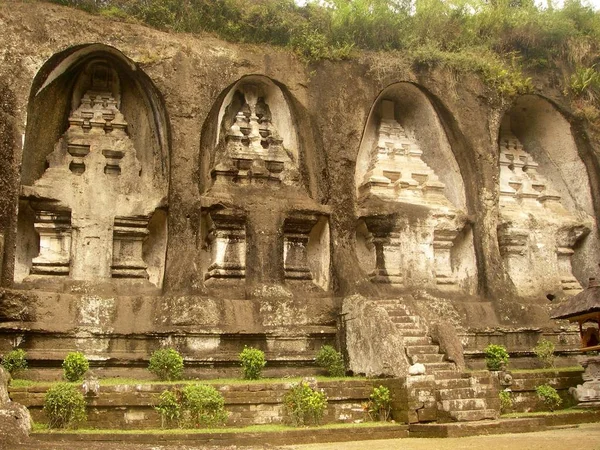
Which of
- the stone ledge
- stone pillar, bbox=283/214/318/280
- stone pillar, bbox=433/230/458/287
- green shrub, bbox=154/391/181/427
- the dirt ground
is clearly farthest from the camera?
stone pillar, bbox=433/230/458/287

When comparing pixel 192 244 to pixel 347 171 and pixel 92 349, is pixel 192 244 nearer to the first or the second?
pixel 92 349

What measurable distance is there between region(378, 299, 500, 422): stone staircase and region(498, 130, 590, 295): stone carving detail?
5335mm

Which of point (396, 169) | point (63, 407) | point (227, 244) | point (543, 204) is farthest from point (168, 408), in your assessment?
point (543, 204)

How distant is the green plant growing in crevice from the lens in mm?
12977

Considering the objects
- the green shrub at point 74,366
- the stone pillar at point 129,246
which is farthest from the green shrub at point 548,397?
the green shrub at point 74,366

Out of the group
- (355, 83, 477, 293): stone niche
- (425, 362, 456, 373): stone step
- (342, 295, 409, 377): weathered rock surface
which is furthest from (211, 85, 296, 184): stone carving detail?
(425, 362, 456, 373): stone step

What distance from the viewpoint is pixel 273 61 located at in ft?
47.5

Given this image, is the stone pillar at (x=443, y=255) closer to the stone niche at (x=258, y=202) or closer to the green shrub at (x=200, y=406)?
the stone niche at (x=258, y=202)

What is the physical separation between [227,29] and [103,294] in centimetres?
576

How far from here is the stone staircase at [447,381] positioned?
34.0ft

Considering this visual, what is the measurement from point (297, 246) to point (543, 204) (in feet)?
22.0

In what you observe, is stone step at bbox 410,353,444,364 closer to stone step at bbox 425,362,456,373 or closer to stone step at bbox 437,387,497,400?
stone step at bbox 425,362,456,373

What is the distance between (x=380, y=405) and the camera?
10.8 m

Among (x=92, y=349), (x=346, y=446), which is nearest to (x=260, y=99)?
(x=92, y=349)
